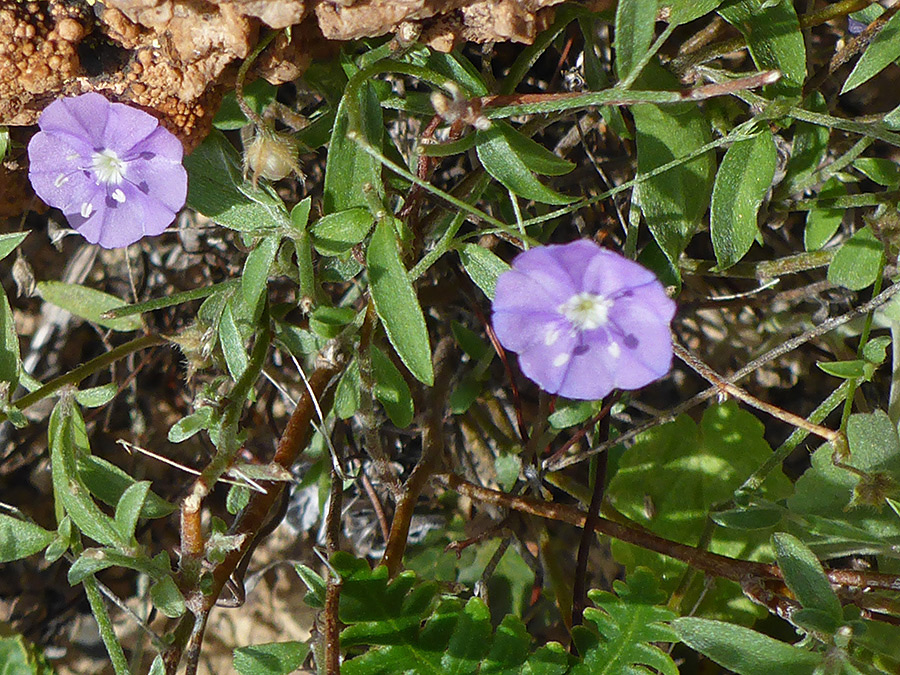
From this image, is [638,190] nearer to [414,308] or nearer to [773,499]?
[414,308]

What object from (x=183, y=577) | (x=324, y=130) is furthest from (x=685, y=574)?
(x=324, y=130)

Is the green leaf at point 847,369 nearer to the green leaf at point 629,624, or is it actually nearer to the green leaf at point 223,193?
the green leaf at point 629,624

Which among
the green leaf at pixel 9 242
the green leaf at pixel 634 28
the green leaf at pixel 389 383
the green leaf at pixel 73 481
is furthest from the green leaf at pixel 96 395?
the green leaf at pixel 634 28

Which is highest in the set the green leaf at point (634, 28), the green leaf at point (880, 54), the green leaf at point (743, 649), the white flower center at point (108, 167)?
the green leaf at point (634, 28)

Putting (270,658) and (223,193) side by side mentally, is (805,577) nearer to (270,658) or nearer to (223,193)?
(270,658)

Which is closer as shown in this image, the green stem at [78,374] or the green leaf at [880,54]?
the green leaf at [880,54]
